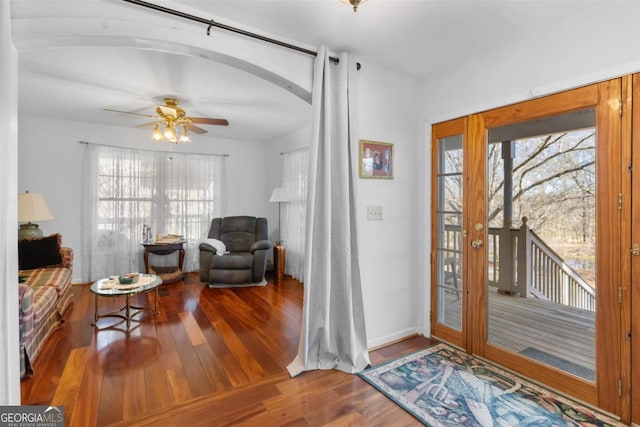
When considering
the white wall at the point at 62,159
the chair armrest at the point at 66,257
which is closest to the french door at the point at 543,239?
the chair armrest at the point at 66,257

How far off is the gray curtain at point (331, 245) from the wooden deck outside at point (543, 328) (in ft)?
3.42

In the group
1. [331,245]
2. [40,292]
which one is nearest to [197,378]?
[331,245]

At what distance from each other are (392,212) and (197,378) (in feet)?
6.50

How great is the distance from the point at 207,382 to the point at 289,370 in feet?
1.85

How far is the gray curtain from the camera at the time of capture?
7.55 feet

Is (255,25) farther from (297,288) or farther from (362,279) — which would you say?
(297,288)

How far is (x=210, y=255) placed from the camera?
473 centimetres

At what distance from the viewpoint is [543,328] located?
2211 millimetres

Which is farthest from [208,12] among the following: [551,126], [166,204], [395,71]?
[166,204]

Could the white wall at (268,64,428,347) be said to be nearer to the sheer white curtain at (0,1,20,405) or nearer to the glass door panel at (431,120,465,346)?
the glass door panel at (431,120,465,346)

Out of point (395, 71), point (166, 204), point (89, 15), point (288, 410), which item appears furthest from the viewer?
point (166, 204)

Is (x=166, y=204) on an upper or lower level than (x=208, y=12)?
lower

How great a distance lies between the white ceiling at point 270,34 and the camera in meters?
1.88

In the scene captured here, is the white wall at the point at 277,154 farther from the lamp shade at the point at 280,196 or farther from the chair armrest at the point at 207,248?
the chair armrest at the point at 207,248
